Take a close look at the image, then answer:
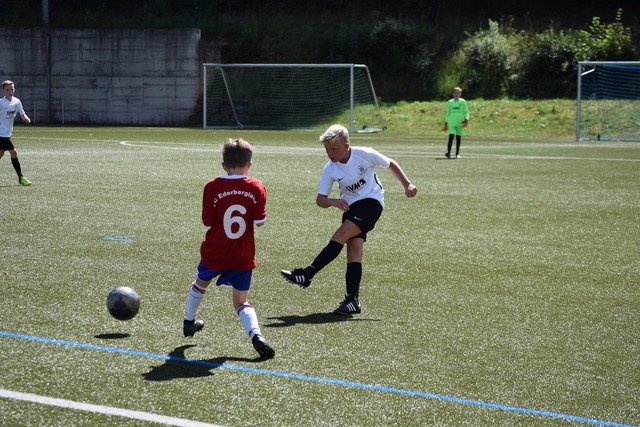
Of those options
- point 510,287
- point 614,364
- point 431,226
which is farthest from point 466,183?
point 614,364

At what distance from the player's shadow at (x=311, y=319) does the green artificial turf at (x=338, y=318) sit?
3cm

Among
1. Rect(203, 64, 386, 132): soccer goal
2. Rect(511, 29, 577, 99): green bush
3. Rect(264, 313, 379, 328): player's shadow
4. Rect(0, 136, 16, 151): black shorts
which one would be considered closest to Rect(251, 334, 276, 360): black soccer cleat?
Rect(264, 313, 379, 328): player's shadow

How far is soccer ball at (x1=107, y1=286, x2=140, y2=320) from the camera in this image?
20.6 ft

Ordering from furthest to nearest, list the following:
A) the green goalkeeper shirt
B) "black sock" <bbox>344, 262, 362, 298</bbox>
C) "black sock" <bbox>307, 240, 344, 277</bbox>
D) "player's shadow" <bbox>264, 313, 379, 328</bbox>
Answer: the green goalkeeper shirt → "black sock" <bbox>307, 240, 344, 277</bbox> → "black sock" <bbox>344, 262, 362, 298</bbox> → "player's shadow" <bbox>264, 313, 379, 328</bbox>

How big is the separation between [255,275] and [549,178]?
11194mm

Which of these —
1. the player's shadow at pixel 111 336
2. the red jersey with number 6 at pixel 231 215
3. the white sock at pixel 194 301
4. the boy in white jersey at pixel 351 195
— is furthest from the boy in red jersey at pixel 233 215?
the boy in white jersey at pixel 351 195

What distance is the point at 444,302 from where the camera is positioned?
7.73 metres

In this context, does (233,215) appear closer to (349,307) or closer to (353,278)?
(349,307)

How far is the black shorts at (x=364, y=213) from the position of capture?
771 cm

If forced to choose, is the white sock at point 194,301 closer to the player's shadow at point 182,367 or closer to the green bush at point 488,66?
the player's shadow at point 182,367

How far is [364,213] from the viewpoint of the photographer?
25.3 feet

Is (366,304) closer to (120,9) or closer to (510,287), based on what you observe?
(510,287)

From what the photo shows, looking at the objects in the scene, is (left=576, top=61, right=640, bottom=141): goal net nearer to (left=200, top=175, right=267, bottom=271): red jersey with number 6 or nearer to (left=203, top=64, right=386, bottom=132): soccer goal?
(left=203, top=64, right=386, bottom=132): soccer goal

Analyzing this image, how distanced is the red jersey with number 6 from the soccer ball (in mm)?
630
